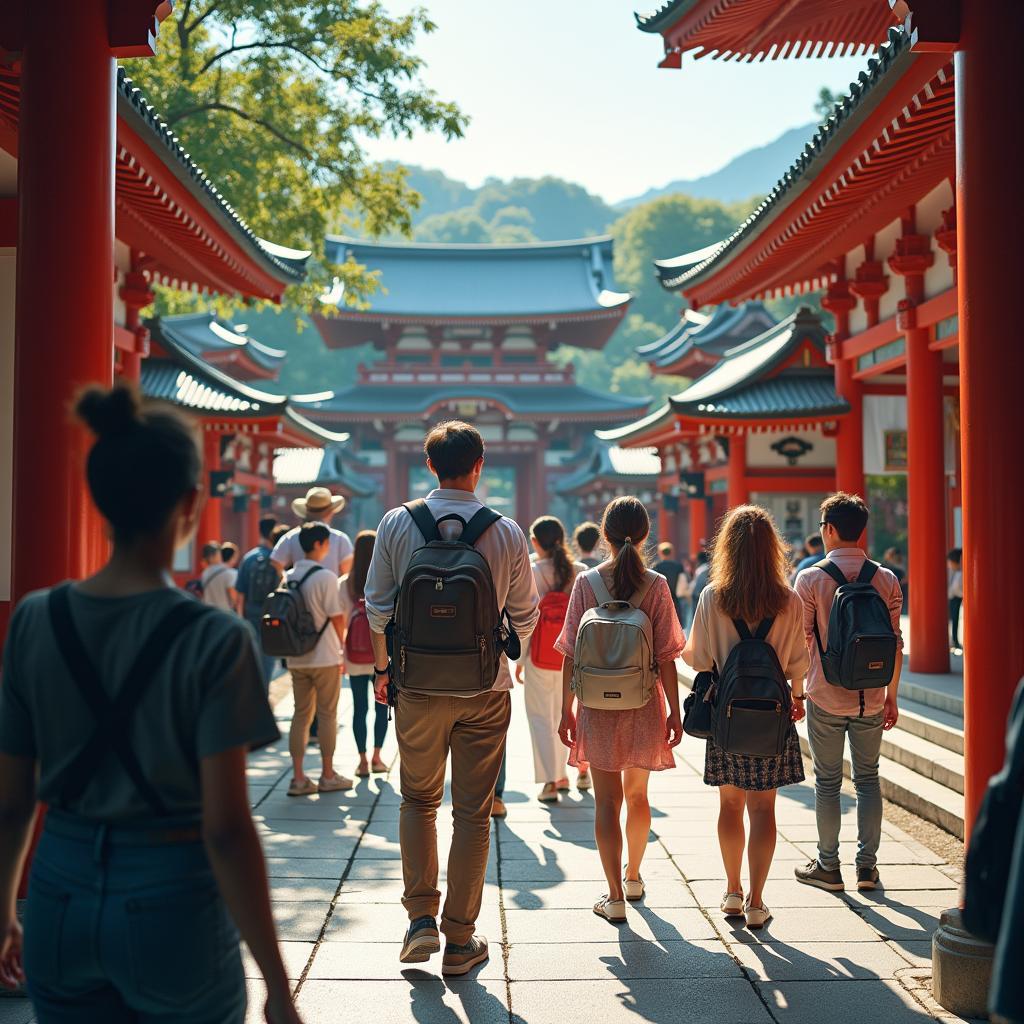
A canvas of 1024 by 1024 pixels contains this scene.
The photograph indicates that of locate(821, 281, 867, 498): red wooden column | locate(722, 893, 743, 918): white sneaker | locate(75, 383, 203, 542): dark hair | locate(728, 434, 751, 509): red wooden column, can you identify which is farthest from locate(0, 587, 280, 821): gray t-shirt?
locate(728, 434, 751, 509): red wooden column

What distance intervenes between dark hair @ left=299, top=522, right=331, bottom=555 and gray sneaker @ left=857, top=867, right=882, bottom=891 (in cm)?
370

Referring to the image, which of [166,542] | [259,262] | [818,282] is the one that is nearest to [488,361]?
[818,282]

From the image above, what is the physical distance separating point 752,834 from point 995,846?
2.76 meters

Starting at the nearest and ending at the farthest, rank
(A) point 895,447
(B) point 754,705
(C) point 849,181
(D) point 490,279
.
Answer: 1. (B) point 754,705
2. (C) point 849,181
3. (A) point 895,447
4. (D) point 490,279

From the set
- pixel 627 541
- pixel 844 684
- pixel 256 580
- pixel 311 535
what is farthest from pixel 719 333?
pixel 627 541

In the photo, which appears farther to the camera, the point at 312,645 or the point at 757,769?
the point at 312,645

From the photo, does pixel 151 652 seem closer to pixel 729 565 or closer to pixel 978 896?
pixel 978 896

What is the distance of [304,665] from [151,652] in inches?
205

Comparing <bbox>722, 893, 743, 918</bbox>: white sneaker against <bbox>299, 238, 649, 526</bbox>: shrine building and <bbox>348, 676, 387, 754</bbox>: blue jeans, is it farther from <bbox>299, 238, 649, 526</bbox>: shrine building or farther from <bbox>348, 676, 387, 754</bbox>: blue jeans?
<bbox>299, 238, 649, 526</bbox>: shrine building

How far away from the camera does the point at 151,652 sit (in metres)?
1.95

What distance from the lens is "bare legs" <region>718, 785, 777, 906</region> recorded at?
4.48 m

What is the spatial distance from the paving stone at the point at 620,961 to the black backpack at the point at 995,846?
2293 millimetres

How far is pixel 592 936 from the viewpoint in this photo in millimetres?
4430

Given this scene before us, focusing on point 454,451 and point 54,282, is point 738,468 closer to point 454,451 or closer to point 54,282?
point 454,451
